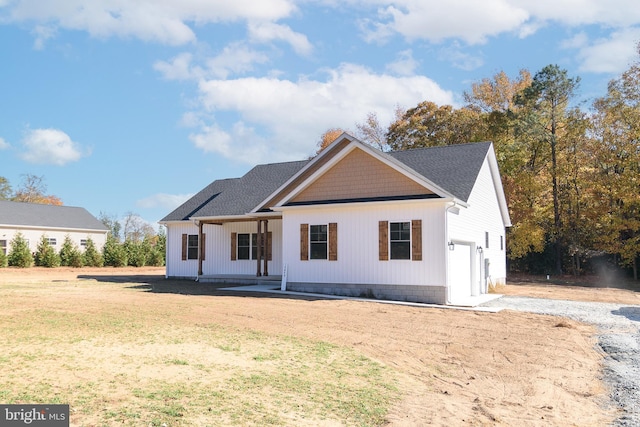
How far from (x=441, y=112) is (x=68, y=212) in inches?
1275

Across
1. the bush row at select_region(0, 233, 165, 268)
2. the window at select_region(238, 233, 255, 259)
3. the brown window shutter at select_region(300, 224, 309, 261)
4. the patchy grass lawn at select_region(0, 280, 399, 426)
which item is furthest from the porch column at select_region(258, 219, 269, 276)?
the bush row at select_region(0, 233, 165, 268)

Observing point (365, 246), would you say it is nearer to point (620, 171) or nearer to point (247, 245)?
point (247, 245)

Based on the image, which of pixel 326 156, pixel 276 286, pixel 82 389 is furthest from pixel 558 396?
pixel 276 286

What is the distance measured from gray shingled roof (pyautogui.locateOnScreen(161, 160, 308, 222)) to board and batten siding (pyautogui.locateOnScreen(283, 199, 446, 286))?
4242mm

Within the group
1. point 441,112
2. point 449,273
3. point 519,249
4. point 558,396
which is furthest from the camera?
point 441,112

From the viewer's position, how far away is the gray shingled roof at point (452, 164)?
18562mm

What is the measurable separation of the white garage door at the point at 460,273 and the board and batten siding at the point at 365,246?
0.80 meters

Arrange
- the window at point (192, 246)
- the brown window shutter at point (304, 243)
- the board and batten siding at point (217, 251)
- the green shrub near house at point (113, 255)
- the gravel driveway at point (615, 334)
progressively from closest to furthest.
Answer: the gravel driveway at point (615, 334)
the brown window shutter at point (304, 243)
the board and batten siding at point (217, 251)
the window at point (192, 246)
the green shrub near house at point (113, 255)

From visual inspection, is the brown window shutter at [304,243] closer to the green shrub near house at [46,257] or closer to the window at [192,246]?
the window at [192,246]

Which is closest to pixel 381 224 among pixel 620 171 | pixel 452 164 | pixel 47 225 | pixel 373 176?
pixel 373 176

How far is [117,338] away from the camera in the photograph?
880cm

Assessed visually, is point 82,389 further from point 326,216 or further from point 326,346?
point 326,216

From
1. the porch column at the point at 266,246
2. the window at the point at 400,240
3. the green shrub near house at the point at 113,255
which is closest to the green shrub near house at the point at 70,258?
the green shrub near house at the point at 113,255

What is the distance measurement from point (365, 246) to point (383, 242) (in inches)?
27.2
